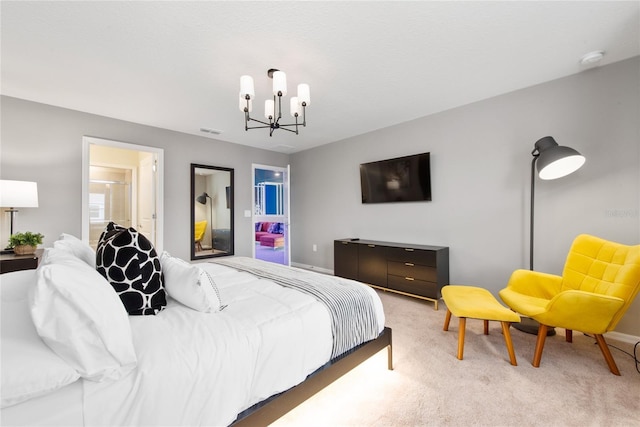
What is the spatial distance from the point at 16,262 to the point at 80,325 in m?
2.50

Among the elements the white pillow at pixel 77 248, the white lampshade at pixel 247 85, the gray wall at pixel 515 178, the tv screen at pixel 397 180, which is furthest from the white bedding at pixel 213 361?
the tv screen at pixel 397 180

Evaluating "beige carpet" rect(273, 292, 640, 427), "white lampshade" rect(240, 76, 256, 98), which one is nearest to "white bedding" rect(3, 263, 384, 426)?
"beige carpet" rect(273, 292, 640, 427)

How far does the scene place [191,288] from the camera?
1.42 metres

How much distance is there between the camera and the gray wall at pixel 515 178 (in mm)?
2404

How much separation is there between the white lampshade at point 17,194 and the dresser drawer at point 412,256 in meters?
3.99

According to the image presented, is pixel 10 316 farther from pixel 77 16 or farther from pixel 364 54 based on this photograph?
pixel 364 54

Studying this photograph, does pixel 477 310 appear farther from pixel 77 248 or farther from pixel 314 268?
pixel 314 268

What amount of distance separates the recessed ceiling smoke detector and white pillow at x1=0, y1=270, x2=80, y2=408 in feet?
Answer: 12.7

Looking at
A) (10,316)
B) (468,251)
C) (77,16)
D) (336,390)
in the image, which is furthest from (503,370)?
(77,16)

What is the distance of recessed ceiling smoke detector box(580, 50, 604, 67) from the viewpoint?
226 centimetres

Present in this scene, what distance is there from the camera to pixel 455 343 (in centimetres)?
234

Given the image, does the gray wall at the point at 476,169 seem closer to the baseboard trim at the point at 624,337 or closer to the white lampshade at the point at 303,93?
the baseboard trim at the point at 624,337

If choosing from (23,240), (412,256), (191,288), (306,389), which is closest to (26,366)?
(191,288)

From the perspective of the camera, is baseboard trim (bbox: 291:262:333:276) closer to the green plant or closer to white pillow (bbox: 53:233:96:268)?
white pillow (bbox: 53:233:96:268)
